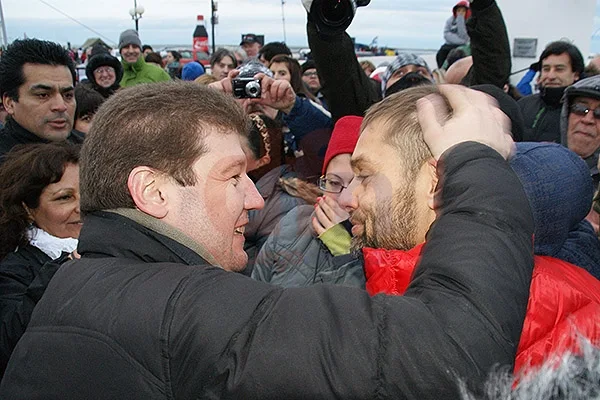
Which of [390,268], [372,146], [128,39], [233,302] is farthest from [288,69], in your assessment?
[233,302]

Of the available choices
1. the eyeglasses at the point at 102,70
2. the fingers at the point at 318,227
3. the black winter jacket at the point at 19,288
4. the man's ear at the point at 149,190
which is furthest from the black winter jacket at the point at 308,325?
the eyeglasses at the point at 102,70

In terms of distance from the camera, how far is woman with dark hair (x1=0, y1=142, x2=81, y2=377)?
8.49 ft

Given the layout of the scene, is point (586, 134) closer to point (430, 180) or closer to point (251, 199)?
point (430, 180)

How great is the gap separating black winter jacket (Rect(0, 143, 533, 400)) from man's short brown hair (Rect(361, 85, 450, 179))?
0.39 m

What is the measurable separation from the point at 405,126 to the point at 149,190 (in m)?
0.76

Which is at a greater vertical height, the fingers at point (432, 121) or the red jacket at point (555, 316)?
the fingers at point (432, 121)

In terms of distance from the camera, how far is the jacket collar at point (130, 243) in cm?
128

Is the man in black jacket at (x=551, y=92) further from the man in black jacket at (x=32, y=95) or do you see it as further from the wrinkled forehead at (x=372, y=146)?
the man in black jacket at (x=32, y=95)

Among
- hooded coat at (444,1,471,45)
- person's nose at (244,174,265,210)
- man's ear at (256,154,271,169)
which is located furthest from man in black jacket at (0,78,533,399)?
hooded coat at (444,1,471,45)

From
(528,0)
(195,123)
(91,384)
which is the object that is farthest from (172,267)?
(528,0)

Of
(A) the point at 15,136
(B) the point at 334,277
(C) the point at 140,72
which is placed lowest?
(B) the point at 334,277

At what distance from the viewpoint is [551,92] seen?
4.73 m

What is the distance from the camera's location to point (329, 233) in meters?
2.45

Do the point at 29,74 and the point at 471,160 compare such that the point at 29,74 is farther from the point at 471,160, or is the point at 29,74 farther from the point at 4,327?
the point at 471,160
